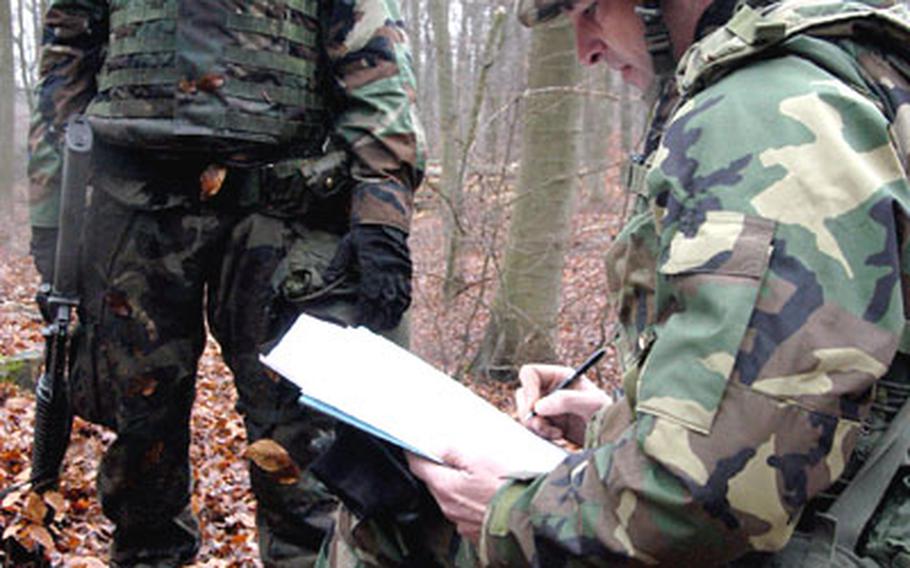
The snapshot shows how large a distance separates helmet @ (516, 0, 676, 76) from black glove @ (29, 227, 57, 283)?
2.26 meters

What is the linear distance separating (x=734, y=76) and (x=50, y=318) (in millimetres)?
2689

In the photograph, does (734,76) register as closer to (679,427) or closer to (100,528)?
(679,427)

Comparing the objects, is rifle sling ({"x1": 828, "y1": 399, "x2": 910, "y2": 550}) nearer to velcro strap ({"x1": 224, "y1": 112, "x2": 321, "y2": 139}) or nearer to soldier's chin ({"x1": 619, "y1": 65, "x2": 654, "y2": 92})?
soldier's chin ({"x1": 619, "y1": 65, "x2": 654, "y2": 92})

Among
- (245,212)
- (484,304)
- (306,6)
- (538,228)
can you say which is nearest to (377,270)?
(245,212)

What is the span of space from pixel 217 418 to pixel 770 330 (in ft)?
16.4

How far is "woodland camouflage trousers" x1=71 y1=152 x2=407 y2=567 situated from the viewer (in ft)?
9.76

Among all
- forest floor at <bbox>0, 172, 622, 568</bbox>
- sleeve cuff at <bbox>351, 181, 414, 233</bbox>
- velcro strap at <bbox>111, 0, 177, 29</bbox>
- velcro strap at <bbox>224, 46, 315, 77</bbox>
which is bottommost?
forest floor at <bbox>0, 172, 622, 568</bbox>

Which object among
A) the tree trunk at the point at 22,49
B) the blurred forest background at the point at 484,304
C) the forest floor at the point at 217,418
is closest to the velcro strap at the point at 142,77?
the forest floor at the point at 217,418

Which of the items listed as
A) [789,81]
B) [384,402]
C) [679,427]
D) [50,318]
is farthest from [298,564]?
[789,81]

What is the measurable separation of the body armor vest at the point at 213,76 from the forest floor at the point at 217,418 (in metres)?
1.23

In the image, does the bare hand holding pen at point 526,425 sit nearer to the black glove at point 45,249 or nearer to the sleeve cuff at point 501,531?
the sleeve cuff at point 501,531

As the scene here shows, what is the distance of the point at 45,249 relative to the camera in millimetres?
3303

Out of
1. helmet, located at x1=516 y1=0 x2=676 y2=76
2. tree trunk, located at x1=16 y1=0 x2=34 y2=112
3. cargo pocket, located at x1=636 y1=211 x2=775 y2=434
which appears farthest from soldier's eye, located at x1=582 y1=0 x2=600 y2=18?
tree trunk, located at x1=16 y1=0 x2=34 y2=112

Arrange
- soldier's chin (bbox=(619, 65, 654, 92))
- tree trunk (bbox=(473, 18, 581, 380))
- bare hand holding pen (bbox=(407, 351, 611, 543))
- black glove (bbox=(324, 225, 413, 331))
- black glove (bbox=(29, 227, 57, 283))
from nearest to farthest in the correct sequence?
1. bare hand holding pen (bbox=(407, 351, 611, 543))
2. soldier's chin (bbox=(619, 65, 654, 92))
3. black glove (bbox=(324, 225, 413, 331))
4. black glove (bbox=(29, 227, 57, 283))
5. tree trunk (bbox=(473, 18, 581, 380))
